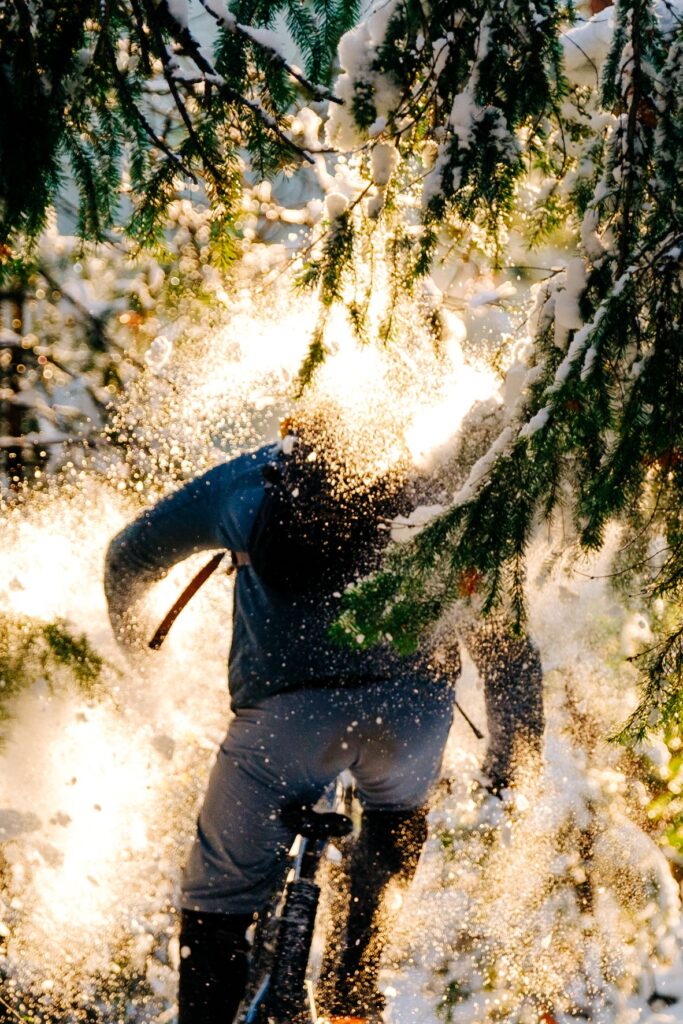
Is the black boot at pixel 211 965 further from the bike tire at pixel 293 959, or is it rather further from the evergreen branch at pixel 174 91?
the evergreen branch at pixel 174 91

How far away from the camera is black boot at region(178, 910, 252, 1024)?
2.20m

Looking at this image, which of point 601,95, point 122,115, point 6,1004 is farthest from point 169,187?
point 6,1004

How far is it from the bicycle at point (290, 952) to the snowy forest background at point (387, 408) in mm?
617

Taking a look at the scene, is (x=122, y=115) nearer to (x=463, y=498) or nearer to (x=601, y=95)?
(x=601, y=95)

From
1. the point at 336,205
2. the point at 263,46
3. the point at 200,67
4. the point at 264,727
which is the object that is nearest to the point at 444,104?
the point at 336,205

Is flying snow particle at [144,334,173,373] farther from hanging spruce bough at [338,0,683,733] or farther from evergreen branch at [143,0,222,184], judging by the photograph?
hanging spruce bough at [338,0,683,733]

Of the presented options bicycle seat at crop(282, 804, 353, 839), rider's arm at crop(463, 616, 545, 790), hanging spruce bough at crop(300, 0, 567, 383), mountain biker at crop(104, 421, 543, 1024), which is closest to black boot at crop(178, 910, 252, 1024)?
mountain biker at crop(104, 421, 543, 1024)

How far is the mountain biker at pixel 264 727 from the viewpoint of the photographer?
7.13 feet

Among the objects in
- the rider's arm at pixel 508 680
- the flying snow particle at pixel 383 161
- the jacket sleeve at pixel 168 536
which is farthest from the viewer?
the rider's arm at pixel 508 680

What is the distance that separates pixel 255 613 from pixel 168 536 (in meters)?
0.42

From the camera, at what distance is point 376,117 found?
1684 millimetres

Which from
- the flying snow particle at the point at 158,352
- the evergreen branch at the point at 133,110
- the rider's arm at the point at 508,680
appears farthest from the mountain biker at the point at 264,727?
the flying snow particle at the point at 158,352

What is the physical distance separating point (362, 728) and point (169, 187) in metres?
1.60

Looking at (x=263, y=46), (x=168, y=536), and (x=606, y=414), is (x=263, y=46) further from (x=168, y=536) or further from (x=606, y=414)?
(x=168, y=536)
